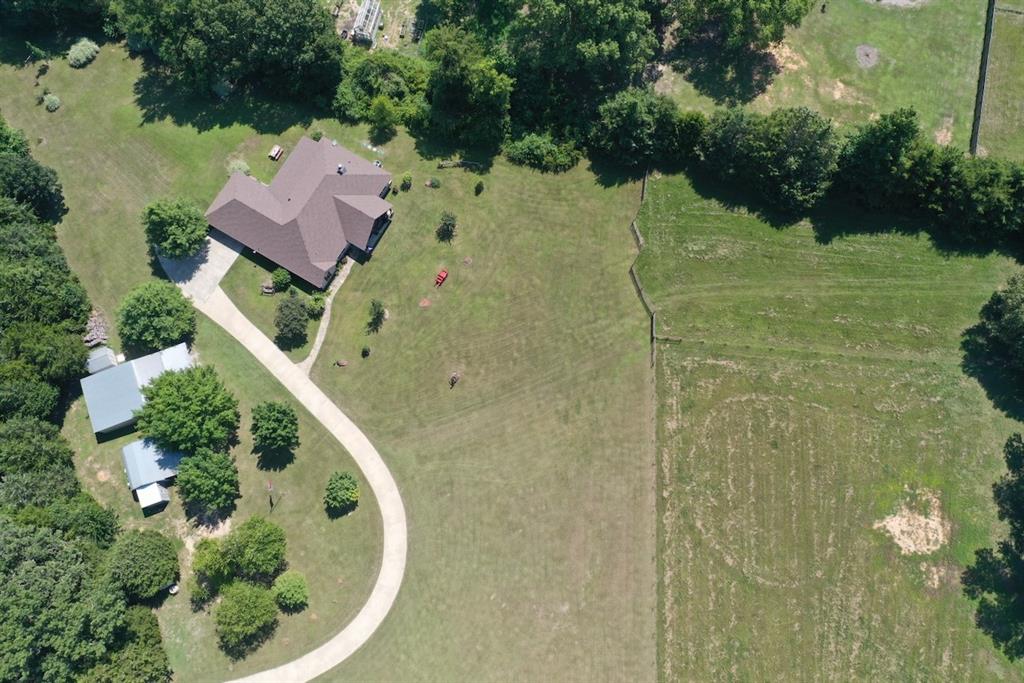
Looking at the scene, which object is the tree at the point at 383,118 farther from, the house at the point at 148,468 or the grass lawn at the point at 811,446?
the house at the point at 148,468

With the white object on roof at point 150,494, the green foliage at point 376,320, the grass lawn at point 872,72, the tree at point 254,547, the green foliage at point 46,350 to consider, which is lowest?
the white object on roof at point 150,494

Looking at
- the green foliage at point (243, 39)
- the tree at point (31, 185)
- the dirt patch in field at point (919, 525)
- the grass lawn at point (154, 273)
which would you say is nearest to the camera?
the dirt patch in field at point (919, 525)

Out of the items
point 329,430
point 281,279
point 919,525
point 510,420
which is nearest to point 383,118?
point 281,279

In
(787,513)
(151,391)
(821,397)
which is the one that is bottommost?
(151,391)

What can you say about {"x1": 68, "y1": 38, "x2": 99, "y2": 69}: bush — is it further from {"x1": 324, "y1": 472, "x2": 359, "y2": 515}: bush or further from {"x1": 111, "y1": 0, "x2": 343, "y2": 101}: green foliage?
{"x1": 324, "y1": 472, "x2": 359, "y2": 515}: bush

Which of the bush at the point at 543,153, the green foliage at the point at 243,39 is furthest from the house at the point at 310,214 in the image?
the bush at the point at 543,153

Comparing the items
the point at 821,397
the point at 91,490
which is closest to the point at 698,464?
the point at 821,397

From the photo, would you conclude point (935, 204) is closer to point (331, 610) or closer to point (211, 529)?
point (331, 610)
